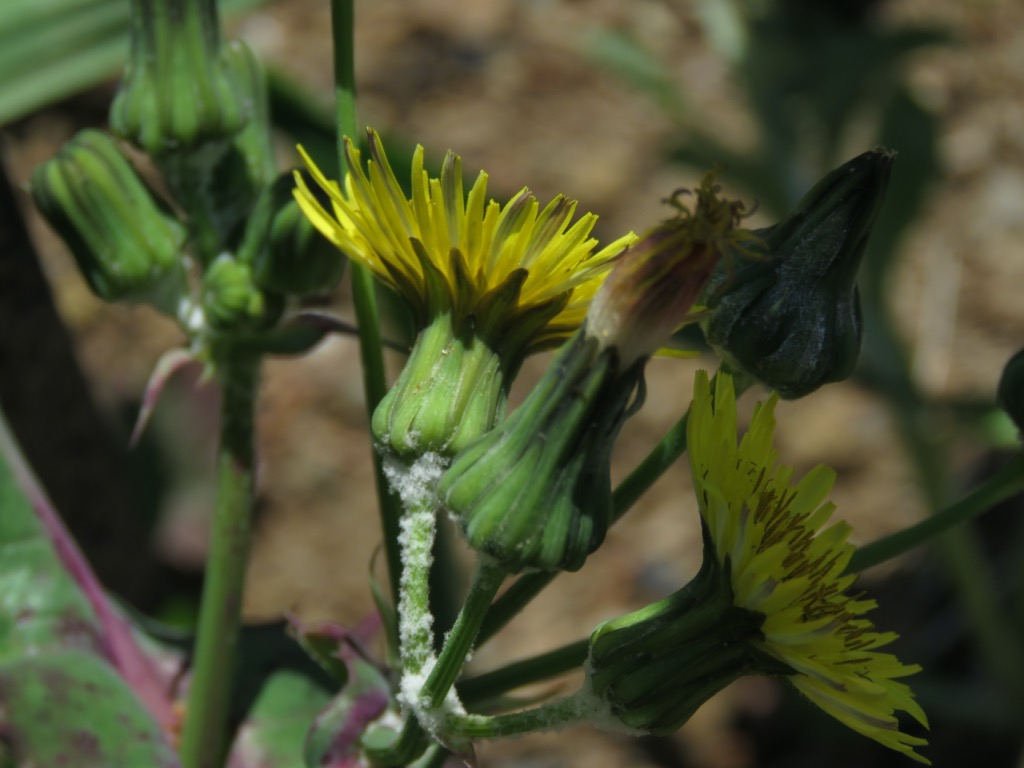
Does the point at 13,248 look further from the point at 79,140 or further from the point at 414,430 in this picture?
the point at 414,430

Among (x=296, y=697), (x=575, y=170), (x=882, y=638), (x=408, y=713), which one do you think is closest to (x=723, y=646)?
(x=882, y=638)

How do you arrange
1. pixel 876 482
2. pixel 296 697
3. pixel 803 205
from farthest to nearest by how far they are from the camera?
pixel 876 482 → pixel 296 697 → pixel 803 205

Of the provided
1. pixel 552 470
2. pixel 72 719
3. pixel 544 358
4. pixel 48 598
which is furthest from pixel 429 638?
pixel 544 358

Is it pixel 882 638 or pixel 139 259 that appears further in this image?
pixel 139 259

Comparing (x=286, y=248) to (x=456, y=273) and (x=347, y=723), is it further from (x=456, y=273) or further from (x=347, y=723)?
(x=347, y=723)

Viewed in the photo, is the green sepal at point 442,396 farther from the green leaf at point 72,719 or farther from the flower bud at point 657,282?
the green leaf at point 72,719
